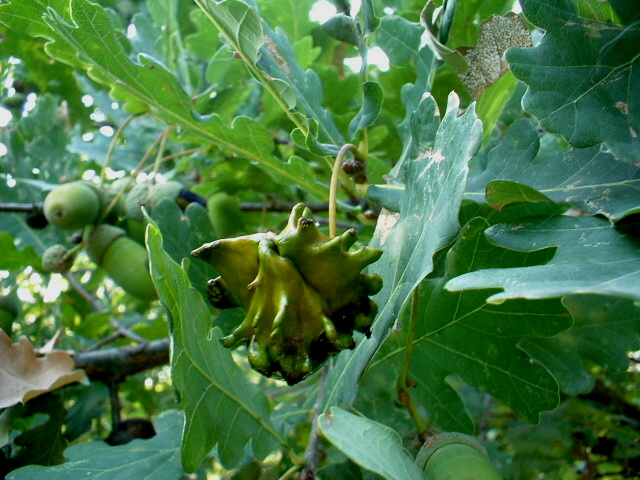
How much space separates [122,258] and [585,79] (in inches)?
66.6

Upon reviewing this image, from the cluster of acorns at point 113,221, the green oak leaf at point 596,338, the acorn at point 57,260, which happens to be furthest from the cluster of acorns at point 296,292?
the acorn at point 57,260

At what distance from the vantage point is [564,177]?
1.30 m

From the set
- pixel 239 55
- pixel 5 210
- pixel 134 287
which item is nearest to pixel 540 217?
pixel 239 55

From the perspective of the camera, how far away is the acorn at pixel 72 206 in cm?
214

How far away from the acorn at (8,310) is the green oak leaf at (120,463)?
696 mm

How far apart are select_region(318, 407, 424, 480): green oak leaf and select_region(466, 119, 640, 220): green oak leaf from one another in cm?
→ 54

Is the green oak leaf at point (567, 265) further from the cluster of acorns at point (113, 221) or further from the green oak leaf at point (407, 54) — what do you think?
the cluster of acorns at point (113, 221)

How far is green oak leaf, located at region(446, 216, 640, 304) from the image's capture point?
80cm

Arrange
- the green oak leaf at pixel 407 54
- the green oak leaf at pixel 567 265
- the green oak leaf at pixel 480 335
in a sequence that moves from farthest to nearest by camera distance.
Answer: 1. the green oak leaf at pixel 407 54
2. the green oak leaf at pixel 480 335
3. the green oak leaf at pixel 567 265

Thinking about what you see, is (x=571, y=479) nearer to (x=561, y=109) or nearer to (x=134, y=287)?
(x=134, y=287)

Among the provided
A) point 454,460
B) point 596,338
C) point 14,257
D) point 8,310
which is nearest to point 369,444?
point 454,460

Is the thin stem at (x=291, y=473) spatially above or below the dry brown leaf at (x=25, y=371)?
above

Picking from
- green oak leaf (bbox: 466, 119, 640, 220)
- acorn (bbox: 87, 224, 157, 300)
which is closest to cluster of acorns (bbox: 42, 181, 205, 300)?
acorn (bbox: 87, 224, 157, 300)

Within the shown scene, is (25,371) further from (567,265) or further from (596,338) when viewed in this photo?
(596,338)
